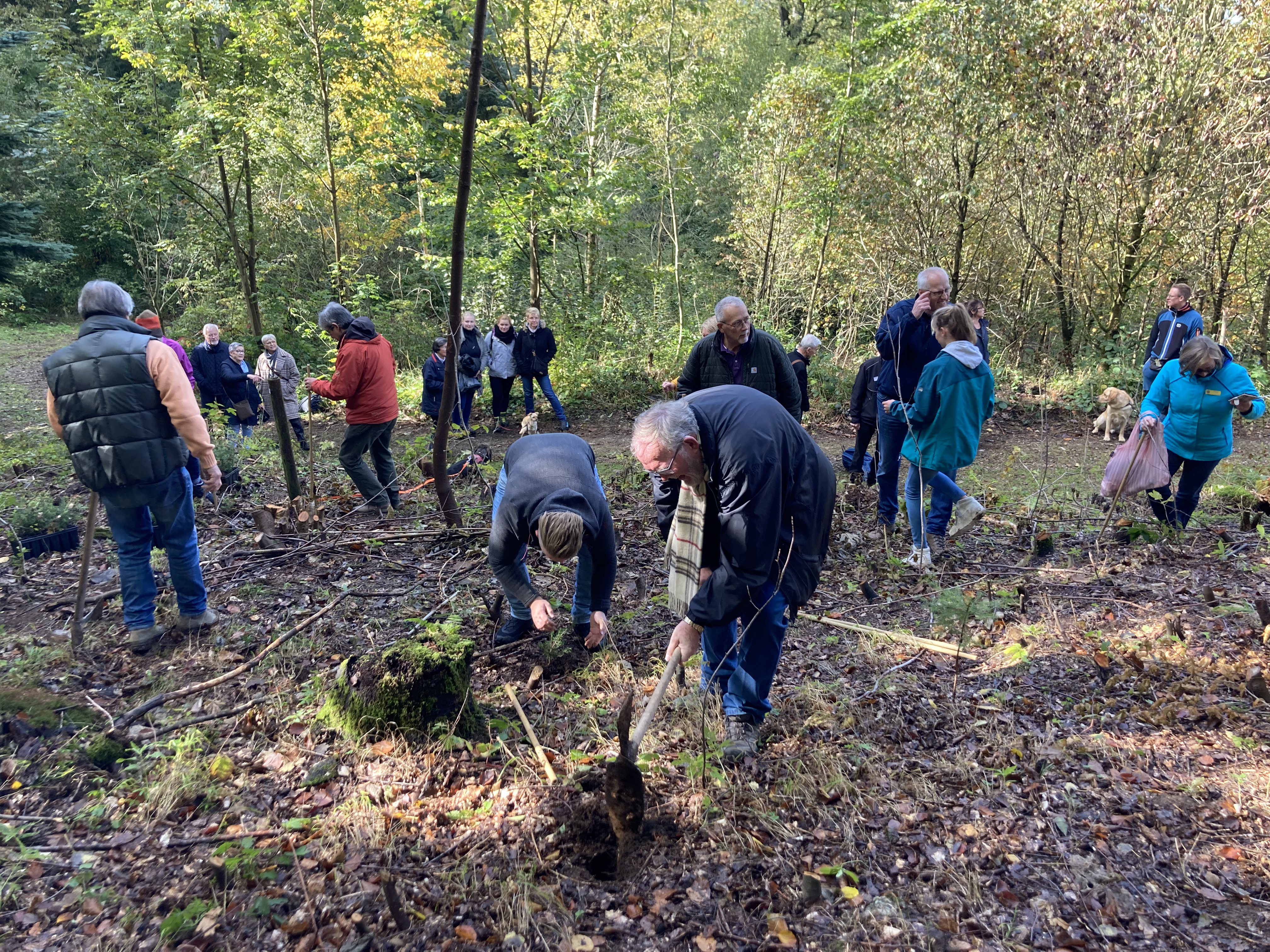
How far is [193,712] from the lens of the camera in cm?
375

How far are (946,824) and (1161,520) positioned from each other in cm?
409

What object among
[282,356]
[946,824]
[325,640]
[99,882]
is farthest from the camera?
[282,356]

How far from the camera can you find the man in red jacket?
6.39m

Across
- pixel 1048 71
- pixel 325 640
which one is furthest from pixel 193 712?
pixel 1048 71

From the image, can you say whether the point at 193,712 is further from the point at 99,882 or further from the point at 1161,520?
the point at 1161,520

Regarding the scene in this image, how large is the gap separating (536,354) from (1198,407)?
796 centimetres

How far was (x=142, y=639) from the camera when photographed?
14.2 feet

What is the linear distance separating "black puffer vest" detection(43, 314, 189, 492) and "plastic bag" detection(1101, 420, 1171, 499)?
6.57 metres

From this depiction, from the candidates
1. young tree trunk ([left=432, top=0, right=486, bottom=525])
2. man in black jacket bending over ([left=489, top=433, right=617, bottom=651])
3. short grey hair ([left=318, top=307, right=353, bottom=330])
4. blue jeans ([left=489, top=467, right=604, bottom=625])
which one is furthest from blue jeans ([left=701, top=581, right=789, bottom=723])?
short grey hair ([left=318, top=307, right=353, bottom=330])

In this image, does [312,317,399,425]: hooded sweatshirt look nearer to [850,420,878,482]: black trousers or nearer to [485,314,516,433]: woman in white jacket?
[485,314,516,433]: woman in white jacket

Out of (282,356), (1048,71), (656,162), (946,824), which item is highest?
(1048,71)

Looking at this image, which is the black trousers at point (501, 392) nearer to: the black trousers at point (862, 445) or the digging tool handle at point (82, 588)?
the black trousers at point (862, 445)

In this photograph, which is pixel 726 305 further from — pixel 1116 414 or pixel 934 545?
pixel 1116 414

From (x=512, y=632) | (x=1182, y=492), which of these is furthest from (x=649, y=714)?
(x=1182, y=492)
